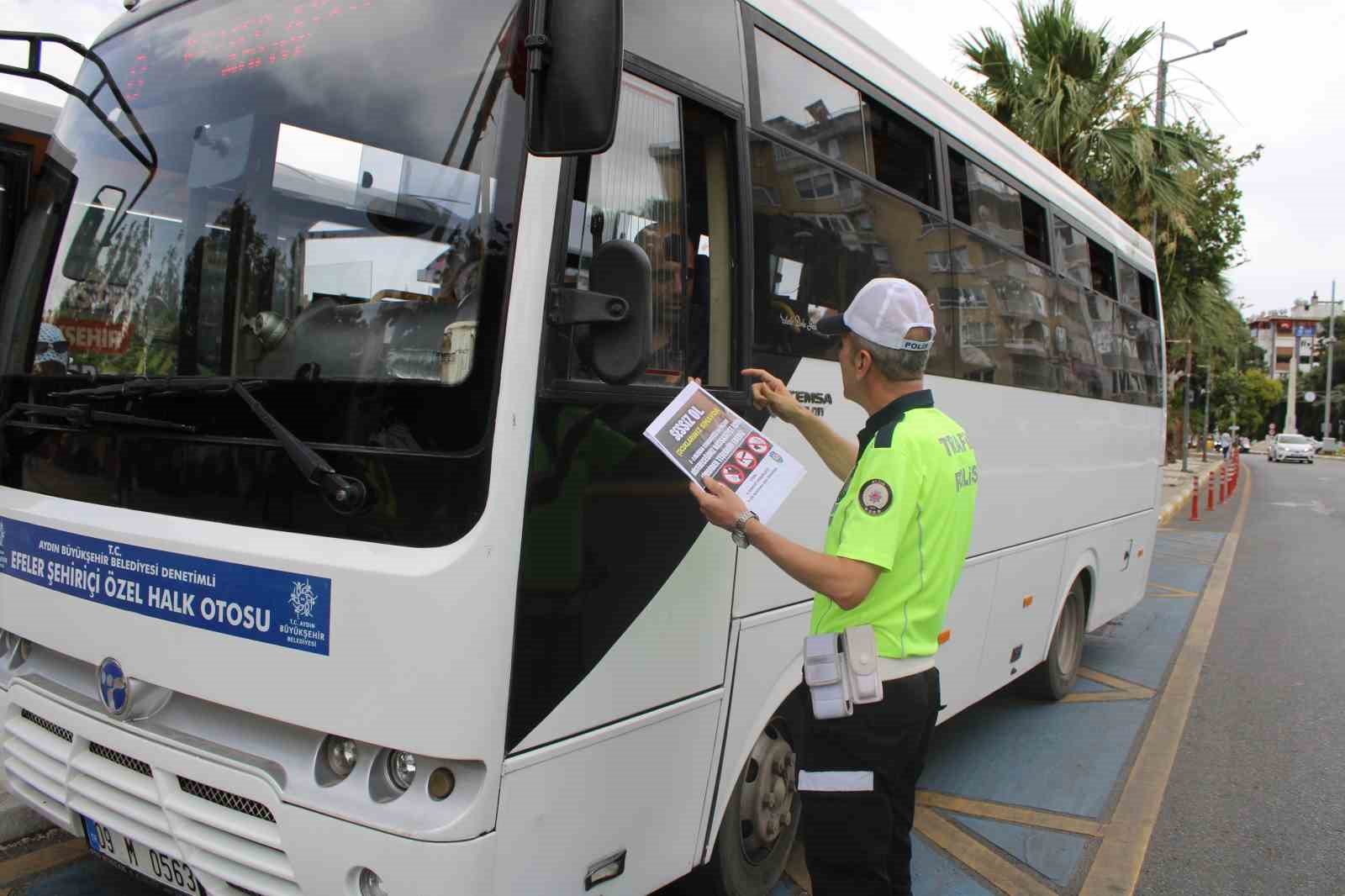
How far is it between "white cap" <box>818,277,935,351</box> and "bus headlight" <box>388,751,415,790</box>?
1556 millimetres

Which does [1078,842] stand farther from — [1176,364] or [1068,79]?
[1176,364]

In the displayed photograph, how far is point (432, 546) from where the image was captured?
2.31 meters

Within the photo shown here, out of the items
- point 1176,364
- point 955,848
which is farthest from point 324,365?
point 1176,364

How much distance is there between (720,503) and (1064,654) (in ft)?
16.9

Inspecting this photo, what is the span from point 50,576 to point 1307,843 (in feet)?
17.4

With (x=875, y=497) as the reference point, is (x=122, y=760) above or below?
below

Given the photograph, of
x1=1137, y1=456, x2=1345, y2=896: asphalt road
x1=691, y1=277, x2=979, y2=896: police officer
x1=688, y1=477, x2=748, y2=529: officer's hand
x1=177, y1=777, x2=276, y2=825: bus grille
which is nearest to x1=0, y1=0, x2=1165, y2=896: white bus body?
x1=177, y1=777, x2=276, y2=825: bus grille

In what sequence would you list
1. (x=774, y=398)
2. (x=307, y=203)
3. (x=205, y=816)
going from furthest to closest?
(x=774, y=398) < (x=307, y=203) < (x=205, y=816)

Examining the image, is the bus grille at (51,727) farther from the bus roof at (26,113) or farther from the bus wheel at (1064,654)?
the bus wheel at (1064,654)

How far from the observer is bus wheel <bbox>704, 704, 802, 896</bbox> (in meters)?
3.31

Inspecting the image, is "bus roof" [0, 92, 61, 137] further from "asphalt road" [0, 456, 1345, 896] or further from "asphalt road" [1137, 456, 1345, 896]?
"asphalt road" [1137, 456, 1345, 896]

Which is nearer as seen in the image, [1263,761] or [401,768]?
[401,768]

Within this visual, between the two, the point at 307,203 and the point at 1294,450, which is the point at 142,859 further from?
the point at 1294,450

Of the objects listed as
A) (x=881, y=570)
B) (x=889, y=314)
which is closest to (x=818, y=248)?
(x=889, y=314)
